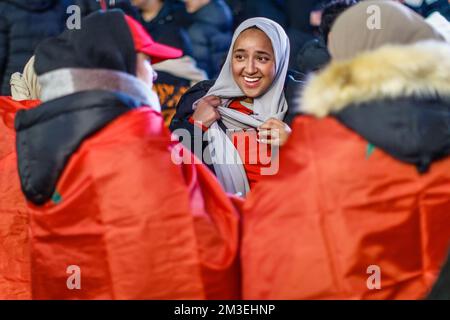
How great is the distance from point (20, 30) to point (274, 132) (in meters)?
2.64

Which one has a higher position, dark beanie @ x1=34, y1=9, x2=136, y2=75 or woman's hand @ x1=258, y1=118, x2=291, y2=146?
dark beanie @ x1=34, y1=9, x2=136, y2=75

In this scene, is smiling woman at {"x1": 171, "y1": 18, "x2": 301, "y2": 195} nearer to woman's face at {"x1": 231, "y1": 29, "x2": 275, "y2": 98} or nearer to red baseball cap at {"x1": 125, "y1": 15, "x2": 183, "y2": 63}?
woman's face at {"x1": 231, "y1": 29, "x2": 275, "y2": 98}

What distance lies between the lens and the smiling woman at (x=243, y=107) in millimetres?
4297

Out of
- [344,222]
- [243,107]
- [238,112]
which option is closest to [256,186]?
[344,222]

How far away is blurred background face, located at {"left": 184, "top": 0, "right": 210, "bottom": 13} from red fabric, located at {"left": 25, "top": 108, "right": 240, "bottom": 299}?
4113 millimetres

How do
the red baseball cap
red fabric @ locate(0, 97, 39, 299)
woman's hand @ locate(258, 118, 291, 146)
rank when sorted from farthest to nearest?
woman's hand @ locate(258, 118, 291, 146)
red fabric @ locate(0, 97, 39, 299)
the red baseball cap

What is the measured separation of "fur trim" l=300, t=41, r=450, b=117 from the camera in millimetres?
2859

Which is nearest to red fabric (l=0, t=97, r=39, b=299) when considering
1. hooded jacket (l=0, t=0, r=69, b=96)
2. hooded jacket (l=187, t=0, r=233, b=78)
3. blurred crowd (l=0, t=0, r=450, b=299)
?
blurred crowd (l=0, t=0, r=450, b=299)

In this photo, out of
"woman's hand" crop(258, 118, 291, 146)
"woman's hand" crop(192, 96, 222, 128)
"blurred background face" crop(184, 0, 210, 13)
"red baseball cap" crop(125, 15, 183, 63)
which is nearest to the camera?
"red baseball cap" crop(125, 15, 183, 63)

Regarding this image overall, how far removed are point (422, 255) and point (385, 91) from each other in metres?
Answer: 0.65

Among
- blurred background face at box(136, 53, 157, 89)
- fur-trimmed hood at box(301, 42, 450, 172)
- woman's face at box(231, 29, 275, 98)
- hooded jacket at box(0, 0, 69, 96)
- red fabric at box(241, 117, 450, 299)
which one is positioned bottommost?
red fabric at box(241, 117, 450, 299)

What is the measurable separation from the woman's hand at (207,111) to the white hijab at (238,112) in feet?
0.10
